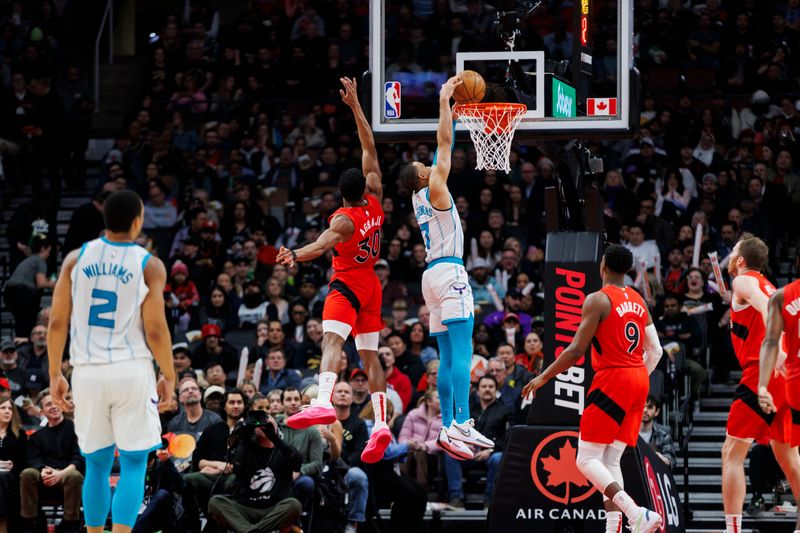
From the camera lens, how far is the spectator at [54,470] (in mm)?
Answer: 15523

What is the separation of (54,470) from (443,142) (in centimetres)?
658

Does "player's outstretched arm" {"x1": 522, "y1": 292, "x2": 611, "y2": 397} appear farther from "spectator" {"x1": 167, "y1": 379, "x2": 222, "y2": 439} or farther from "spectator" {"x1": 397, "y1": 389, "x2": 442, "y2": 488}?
"spectator" {"x1": 167, "y1": 379, "x2": 222, "y2": 439}

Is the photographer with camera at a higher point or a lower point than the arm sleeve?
lower

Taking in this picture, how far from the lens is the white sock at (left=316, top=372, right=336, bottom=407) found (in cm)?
1173

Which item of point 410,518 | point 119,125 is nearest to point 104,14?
point 119,125

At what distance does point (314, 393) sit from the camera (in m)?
15.4

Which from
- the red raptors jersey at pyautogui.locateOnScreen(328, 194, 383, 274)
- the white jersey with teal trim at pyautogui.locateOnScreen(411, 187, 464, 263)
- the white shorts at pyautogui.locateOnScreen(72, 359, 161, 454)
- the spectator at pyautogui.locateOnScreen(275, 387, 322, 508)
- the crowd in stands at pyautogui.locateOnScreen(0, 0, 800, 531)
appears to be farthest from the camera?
the crowd in stands at pyautogui.locateOnScreen(0, 0, 800, 531)

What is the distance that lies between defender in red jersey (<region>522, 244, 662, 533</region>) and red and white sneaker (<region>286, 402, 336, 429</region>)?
1.60m

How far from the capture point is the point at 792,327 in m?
11.4

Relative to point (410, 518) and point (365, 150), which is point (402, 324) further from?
point (365, 150)

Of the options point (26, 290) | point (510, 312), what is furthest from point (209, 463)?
point (26, 290)

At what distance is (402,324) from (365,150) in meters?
6.53

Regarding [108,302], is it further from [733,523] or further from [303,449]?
[303,449]

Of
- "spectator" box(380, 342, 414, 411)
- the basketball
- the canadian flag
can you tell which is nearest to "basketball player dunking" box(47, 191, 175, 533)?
the basketball
